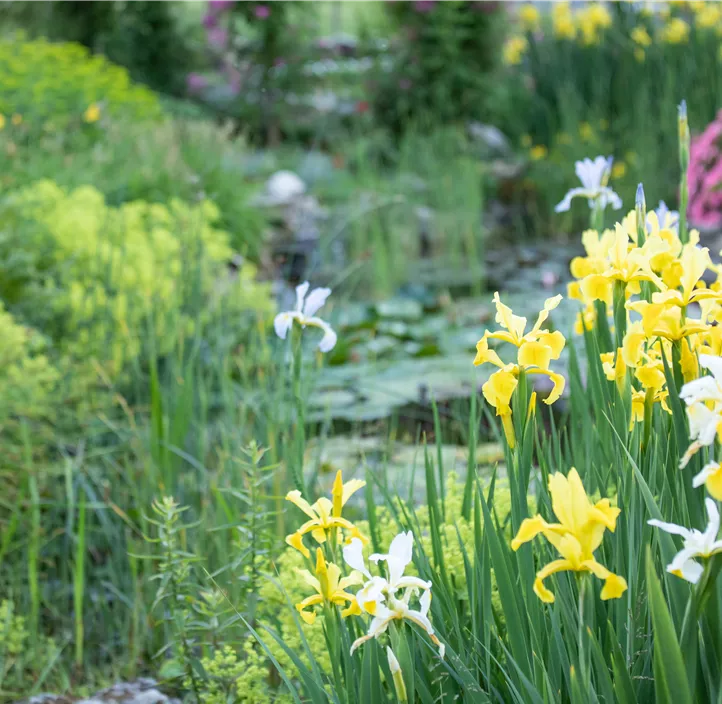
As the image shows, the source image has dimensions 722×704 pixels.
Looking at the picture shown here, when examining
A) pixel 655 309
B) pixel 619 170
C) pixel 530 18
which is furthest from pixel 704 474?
pixel 530 18

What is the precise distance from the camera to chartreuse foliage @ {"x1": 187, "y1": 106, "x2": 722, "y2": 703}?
735 mm

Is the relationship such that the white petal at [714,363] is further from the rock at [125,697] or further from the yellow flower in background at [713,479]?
the rock at [125,697]

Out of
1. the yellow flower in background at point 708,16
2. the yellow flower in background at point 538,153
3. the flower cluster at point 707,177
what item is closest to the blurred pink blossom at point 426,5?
the yellow flower in background at point 538,153

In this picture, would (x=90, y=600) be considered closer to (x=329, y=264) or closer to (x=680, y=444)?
(x=680, y=444)

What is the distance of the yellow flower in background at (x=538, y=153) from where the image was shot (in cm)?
734

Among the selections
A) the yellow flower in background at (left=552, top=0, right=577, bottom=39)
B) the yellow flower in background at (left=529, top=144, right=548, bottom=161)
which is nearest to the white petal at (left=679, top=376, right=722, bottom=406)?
the yellow flower in background at (left=529, top=144, right=548, bottom=161)

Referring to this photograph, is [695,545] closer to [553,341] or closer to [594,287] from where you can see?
[553,341]

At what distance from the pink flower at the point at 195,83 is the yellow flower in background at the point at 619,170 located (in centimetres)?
531

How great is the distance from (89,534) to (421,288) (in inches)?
128

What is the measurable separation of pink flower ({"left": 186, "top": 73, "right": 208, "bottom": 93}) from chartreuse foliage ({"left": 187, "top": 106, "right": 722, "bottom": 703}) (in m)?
9.66

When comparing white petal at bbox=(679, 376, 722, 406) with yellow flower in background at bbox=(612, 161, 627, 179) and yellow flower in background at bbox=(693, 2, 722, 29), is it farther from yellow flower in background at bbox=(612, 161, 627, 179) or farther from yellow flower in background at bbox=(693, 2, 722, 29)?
yellow flower in background at bbox=(693, 2, 722, 29)

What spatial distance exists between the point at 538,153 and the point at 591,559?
23.1ft

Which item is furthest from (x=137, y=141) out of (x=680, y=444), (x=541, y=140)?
(x=680, y=444)

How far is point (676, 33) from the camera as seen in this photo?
6879 millimetres
